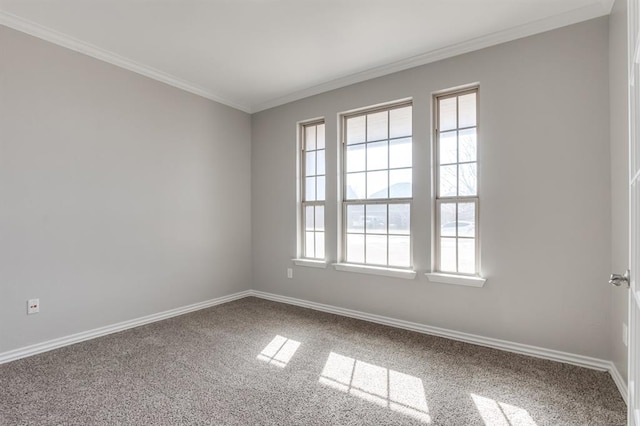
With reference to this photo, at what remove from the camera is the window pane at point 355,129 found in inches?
142

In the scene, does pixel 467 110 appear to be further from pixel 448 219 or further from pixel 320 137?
pixel 320 137

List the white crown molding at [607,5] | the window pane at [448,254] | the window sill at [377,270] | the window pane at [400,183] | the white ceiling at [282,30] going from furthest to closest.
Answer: the window pane at [400,183], the window sill at [377,270], the window pane at [448,254], the white ceiling at [282,30], the white crown molding at [607,5]

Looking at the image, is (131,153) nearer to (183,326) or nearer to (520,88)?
(183,326)

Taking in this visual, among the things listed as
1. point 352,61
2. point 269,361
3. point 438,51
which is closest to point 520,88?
point 438,51

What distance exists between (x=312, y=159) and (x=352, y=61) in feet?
4.21

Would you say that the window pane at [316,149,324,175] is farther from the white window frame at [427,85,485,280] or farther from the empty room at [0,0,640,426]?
the white window frame at [427,85,485,280]

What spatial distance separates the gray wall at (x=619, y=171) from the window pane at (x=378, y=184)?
1.81 m

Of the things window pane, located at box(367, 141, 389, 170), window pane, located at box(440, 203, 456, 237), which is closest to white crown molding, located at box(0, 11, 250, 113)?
window pane, located at box(367, 141, 389, 170)

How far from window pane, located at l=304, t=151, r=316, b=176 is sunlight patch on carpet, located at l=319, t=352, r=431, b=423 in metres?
2.30

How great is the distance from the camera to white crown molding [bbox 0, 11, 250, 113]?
2479mm

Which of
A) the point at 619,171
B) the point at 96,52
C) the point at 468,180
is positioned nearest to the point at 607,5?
the point at 619,171

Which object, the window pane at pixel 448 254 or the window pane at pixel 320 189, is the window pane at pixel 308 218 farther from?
the window pane at pixel 448 254

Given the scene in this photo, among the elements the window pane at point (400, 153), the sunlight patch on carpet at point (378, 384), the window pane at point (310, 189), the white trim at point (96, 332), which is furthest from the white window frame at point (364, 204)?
the white trim at point (96, 332)

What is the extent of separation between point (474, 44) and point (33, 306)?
14.3ft
